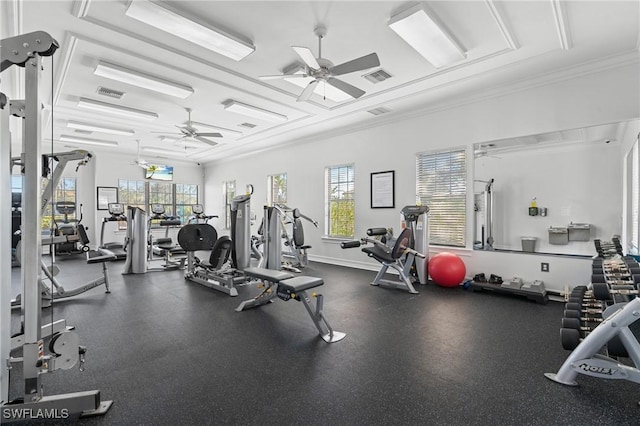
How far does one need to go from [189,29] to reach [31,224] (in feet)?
7.64

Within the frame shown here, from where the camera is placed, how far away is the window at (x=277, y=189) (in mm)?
8258

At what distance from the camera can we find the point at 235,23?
311cm

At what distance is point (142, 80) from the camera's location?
420 cm

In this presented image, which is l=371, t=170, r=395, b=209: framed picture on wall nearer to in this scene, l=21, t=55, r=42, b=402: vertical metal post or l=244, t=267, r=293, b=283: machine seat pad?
l=244, t=267, r=293, b=283: machine seat pad

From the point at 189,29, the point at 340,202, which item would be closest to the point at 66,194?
the point at 340,202

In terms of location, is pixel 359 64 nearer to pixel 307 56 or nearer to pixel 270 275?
pixel 307 56

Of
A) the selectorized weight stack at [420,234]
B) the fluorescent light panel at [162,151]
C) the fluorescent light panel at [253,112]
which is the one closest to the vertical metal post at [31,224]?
the fluorescent light panel at [253,112]

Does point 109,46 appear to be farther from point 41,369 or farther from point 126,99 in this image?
point 41,369

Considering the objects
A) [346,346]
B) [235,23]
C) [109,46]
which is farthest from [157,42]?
[346,346]

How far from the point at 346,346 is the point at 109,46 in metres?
3.97

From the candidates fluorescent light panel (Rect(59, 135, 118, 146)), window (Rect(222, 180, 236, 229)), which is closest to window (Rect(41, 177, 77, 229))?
fluorescent light panel (Rect(59, 135, 118, 146))

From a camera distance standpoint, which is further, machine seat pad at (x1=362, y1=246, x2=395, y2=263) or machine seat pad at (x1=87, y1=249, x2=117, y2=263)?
machine seat pad at (x1=362, y1=246, x2=395, y2=263)

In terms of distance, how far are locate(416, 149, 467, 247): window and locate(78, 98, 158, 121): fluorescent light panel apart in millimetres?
4992

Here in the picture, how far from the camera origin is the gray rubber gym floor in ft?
5.90
